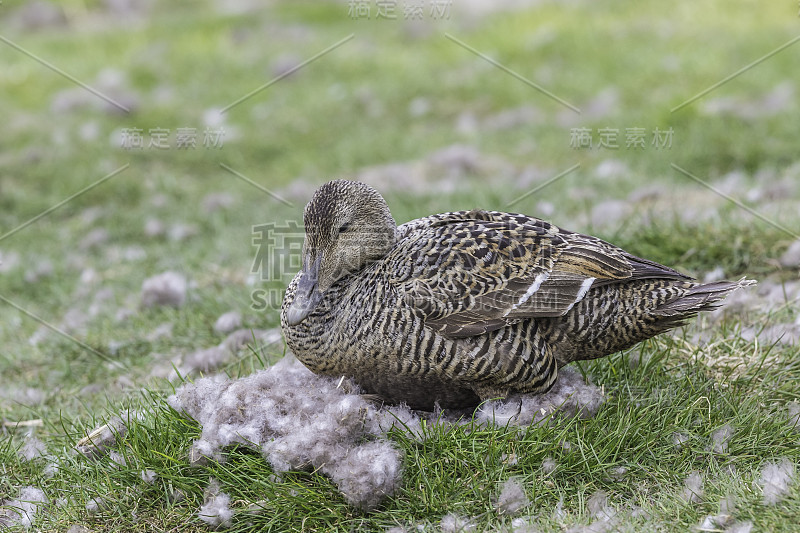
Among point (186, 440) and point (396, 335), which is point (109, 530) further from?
point (396, 335)

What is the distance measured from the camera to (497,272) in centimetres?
326

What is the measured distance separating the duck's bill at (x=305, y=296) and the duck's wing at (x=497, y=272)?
12.2 inches

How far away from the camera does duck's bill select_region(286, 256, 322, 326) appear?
3342 mm

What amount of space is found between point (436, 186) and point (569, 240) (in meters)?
4.00

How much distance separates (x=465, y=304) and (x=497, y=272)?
0.63 feet

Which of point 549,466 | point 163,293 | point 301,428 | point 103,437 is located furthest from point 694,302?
point 163,293

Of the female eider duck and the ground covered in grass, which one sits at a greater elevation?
the female eider duck

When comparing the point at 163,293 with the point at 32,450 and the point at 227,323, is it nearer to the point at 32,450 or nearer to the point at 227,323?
the point at 227,323

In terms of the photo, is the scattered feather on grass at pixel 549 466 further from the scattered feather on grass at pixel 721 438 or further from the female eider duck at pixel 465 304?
the scattered feather on grass at pixel 721 438

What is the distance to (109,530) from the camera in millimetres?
2969

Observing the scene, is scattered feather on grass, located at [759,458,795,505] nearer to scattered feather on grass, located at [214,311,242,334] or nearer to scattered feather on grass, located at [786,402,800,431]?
scattered feather on grass, located at [786,402,800,431]

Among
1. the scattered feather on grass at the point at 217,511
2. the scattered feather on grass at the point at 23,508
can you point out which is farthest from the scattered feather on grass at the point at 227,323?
A: the scattered feather on grass at the point at 217,511

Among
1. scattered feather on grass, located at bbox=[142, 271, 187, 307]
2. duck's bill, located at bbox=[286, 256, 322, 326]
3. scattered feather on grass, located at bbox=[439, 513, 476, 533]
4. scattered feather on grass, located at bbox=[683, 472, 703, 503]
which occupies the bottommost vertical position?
scattered feather on grass, located at bbox=[142, 271, 187, 307]

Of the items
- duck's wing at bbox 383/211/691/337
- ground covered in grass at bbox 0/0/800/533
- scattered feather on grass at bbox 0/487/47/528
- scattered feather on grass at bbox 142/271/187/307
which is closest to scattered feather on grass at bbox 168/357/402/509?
ground covered in grass at bbox 0/0/800/533
